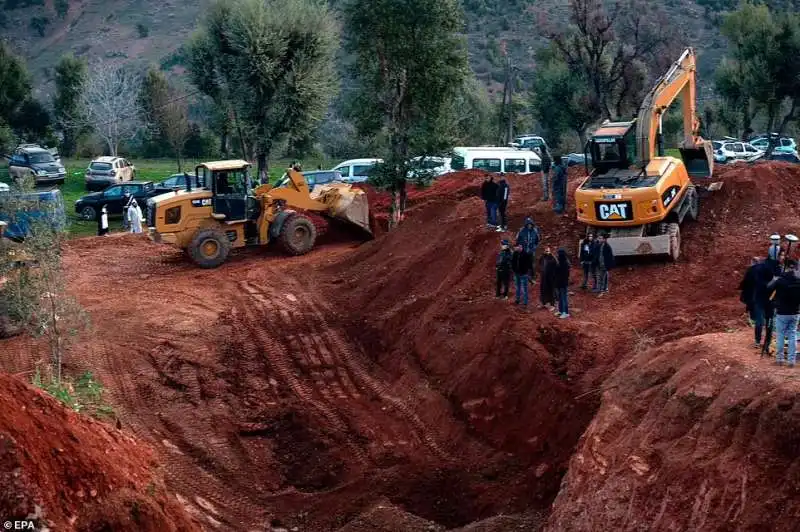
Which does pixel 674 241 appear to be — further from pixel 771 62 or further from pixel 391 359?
pixel 771 62

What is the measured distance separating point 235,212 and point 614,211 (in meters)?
10.5

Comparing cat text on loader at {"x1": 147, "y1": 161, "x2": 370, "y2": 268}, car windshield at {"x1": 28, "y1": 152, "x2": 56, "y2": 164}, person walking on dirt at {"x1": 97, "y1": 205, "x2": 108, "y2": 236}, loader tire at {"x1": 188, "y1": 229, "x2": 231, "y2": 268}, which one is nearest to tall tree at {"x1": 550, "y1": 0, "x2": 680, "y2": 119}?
cat text on loader at {"x1": 147, "y1": 161, "x2": 370, "y2": 268}

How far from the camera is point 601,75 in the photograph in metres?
37.6

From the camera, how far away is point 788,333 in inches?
461

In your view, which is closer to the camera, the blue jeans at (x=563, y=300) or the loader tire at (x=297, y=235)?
the blue jeans at (x=563, y=300)

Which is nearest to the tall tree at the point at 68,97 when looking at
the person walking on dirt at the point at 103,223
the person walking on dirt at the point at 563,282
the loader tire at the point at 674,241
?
the person walking on dirt at the point at 103,223

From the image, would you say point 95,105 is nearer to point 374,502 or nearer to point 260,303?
point 260,303

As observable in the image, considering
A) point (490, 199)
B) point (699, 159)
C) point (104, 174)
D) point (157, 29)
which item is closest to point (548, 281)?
point (490, 199)

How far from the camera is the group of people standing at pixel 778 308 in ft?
38.2

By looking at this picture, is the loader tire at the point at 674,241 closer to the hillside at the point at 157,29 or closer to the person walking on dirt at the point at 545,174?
the person walking on dirt at the point at 545,174

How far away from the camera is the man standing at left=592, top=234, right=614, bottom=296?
18188mm

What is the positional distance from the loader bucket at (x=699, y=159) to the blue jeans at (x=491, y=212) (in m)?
4.81

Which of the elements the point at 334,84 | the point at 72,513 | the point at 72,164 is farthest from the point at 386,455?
the point at 72,164

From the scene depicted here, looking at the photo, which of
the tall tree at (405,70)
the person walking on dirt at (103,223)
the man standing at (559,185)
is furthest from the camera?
the person walking on dirt at (103,223)
